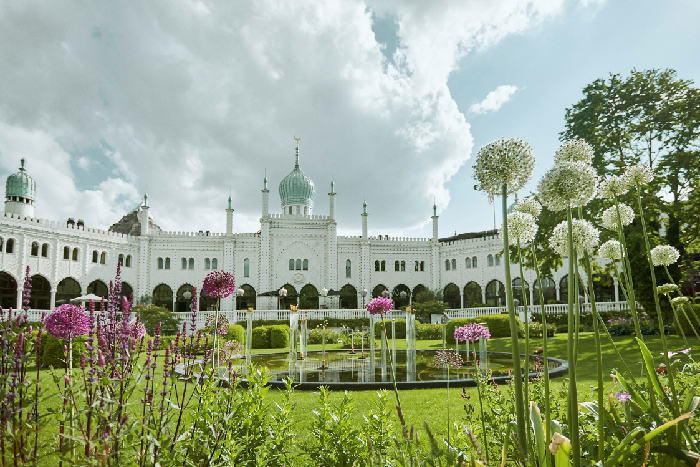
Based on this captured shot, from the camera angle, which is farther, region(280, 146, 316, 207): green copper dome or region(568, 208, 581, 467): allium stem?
region(280, 146, 316, 207): green copper dome

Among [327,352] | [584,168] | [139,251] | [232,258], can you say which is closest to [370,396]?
[584,168]

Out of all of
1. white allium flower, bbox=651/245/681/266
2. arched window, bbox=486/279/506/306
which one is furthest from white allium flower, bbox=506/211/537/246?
arched window, bbox=486/279/506/306

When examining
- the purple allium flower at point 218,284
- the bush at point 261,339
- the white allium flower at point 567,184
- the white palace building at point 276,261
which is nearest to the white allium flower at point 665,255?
the white allium flower at point 567,184

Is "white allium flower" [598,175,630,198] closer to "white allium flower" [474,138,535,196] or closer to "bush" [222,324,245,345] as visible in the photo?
"white allium flower" [474,138,535,196]

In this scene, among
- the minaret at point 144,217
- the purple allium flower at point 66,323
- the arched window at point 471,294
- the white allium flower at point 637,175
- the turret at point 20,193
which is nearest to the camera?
the purple allium flower at point 66,323

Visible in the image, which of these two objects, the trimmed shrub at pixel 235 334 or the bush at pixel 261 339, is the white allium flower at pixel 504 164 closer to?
the trimmed shrub at pixel 235 334

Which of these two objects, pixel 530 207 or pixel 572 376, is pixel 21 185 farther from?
pixel 572 376

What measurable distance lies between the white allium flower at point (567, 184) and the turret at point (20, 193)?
41163 millimetres

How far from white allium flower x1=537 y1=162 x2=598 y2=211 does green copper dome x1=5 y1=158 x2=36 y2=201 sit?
42106mm

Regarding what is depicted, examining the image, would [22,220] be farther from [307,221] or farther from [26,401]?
[26,401]

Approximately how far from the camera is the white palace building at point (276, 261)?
103 feet

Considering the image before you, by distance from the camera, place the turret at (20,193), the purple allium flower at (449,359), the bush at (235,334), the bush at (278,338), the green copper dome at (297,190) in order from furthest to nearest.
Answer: the green copper dome at (297,190) → the turret at (20,193) → the bush at (278,338) → the bush at (235,334) → the purple allium flower at (449,359)

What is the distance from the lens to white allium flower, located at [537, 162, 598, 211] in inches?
74.1

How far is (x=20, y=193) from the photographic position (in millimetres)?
33688
